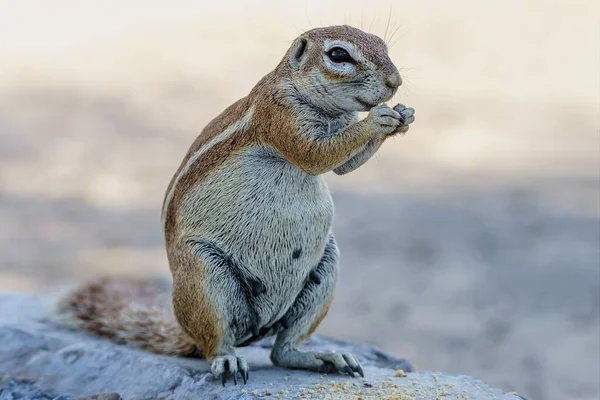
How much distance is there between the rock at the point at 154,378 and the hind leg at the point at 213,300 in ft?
0.42

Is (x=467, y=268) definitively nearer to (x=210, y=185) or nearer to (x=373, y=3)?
(x=210, y=185)

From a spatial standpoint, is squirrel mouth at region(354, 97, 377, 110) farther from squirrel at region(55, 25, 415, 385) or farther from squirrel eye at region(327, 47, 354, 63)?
squirrel eye at region(327, 47, 354, 63)

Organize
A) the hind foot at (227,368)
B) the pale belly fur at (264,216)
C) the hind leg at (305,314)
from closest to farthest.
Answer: the hind foot at (227,368) → the pale belly fur at (264,216) → the hind leg at (305,314)

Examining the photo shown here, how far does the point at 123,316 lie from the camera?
258 inches

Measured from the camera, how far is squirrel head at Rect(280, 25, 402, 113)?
5.27 metres

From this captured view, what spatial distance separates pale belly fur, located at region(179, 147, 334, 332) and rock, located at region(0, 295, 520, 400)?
52cm

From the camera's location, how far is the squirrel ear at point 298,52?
18.1 feet

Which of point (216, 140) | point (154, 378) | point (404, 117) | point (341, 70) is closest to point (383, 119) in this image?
point (404, 117)

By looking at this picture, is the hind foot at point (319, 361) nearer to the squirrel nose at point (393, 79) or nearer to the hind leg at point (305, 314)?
the hind leg at point (305, 314)

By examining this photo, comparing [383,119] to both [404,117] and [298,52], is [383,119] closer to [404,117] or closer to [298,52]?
[404,117]

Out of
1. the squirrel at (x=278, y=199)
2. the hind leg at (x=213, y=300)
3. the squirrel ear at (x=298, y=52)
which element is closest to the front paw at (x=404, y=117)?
the squirrel at (x=278, y=199)

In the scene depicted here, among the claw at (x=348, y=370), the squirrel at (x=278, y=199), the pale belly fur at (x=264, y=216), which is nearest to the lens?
the squirrel at (x=278, y=199)

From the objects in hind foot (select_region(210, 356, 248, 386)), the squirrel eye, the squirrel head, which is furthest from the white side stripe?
hind foot (select_region(210, 356, 248, 386))

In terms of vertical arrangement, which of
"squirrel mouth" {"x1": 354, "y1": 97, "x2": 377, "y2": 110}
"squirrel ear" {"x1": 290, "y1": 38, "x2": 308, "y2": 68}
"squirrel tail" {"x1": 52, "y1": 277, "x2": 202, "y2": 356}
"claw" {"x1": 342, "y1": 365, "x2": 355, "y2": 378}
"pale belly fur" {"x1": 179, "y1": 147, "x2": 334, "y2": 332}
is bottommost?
"claw" {"x1": 342, "y1": 365, "x2": 355, "y2": 378}
